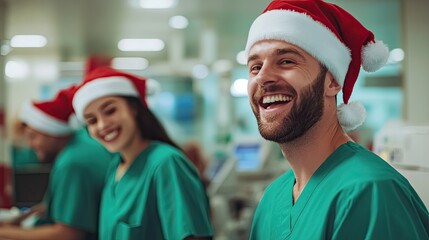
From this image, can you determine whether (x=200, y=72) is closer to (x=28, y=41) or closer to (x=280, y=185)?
(x=28, y=41)

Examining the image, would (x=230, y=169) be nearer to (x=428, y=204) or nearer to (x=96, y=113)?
(x=96, y=113)

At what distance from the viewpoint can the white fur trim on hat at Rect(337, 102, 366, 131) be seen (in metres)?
1.29

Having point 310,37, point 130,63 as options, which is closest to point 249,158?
point 310,37

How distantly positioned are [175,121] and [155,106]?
404mm

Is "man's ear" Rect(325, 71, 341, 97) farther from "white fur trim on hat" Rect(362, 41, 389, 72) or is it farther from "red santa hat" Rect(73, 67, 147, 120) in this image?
"red santa hat" Rect(73, 67, 147, 120)

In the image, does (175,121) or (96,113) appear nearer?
(96,113)

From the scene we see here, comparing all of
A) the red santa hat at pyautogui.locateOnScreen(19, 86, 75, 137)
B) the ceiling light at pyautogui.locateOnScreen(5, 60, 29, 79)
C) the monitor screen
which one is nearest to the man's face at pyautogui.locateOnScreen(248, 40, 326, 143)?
the red santa hat at pyautogui.locateOnScreen(19, 86, 75, 137)

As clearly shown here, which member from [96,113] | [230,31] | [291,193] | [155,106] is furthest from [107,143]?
[155,106]

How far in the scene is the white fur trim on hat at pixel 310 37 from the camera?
1.22m

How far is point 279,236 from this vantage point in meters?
1.28

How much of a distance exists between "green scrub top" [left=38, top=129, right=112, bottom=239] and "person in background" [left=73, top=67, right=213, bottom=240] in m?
0.10

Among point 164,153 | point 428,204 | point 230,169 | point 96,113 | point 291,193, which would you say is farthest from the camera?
point 230,169

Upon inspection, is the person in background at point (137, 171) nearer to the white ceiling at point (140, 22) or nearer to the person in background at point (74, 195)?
→ the person in background at point (74, 195)

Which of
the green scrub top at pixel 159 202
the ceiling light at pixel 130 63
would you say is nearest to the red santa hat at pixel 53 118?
the green scrub top at pixel 159 202
